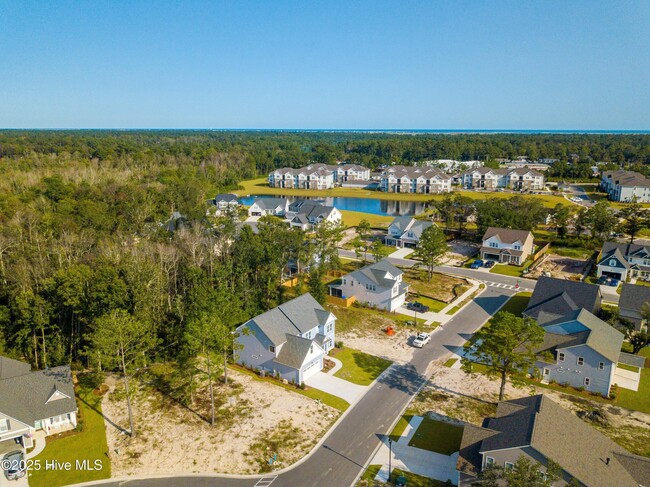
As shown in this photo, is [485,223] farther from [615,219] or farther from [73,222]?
[73,222]

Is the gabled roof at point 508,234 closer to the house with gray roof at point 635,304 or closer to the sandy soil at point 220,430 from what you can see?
the house with gray roof at point 635,304

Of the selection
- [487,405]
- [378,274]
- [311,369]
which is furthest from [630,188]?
[311,369]

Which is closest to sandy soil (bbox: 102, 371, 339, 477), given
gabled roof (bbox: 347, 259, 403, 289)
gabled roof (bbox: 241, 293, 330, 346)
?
gabled roof (bbox: 241, 293, 330, 346)

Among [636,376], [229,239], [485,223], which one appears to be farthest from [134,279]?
[485,223]

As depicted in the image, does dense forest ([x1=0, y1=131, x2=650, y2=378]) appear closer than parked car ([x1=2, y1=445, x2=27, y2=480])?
No

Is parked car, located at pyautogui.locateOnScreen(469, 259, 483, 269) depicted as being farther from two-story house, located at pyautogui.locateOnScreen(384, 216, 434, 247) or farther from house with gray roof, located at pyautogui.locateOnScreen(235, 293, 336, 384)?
house with gray roof, located at pyautogui.locateOnScreen(235, 293, 336, 384)

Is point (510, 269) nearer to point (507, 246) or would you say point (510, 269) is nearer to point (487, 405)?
point (507, 246)
